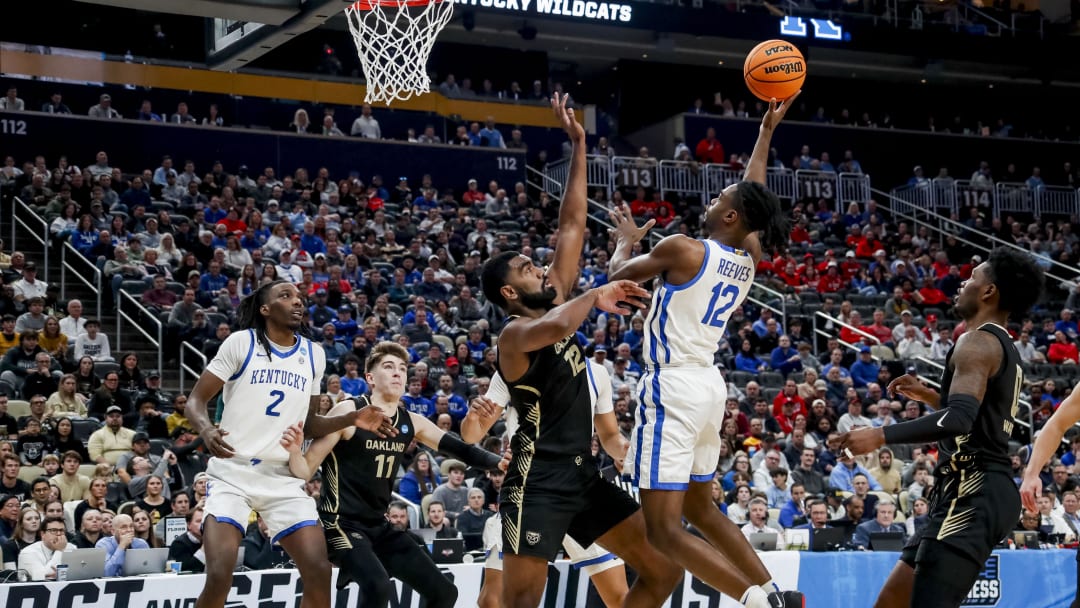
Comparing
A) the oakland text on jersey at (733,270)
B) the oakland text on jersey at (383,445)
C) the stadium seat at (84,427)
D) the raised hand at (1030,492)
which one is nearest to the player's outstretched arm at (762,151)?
the oakland text on jersey at (733,270)

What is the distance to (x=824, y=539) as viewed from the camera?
460 inches

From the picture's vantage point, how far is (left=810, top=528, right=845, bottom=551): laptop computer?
11672 mm

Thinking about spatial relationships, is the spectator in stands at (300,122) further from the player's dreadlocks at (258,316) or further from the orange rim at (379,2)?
the player's dreadlocks at (258,316)

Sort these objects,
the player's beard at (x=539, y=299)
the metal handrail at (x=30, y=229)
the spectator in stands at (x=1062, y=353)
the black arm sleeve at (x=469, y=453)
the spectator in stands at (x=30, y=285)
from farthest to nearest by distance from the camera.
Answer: the spectator in stands at (x=1062, y=353) → the metal handrail at (x=30, y=229) → the spectator in stands at (x=30, y=285) → the black arm sleeve at (x=469, y=453) → the player's beard at (x=539, y=299)

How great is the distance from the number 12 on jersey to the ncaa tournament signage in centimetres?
2119

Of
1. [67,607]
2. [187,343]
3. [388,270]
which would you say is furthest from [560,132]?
[67,607]

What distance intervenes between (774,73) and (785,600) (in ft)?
11.0

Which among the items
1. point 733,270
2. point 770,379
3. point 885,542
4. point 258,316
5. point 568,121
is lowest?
point 885,542

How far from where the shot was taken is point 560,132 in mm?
29797

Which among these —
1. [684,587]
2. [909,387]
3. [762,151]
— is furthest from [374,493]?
[684,587]

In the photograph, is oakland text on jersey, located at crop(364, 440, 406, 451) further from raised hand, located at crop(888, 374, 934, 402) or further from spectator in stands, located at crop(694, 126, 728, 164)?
spectator in stands, located at crop(694, 126, 728, 164)

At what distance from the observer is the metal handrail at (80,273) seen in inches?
701

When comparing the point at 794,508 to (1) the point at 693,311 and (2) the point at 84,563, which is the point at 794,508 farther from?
(1) the point at 693,311

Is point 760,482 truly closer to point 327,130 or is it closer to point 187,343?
point 187,343
